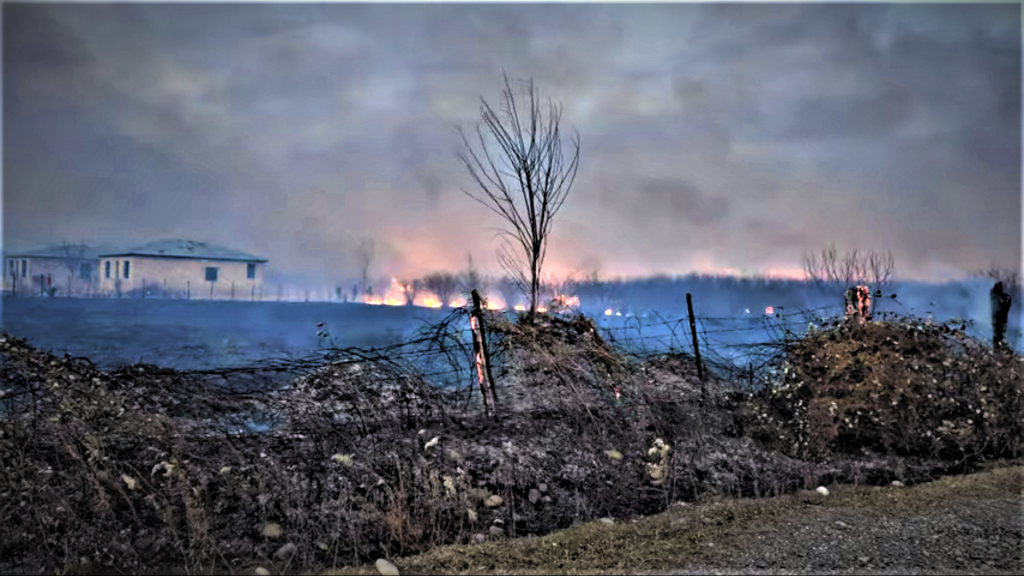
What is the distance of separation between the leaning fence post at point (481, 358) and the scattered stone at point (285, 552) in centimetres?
329

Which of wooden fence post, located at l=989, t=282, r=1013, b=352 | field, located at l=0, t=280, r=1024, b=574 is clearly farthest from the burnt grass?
wooden fence post, located at l=989, t=282, r=1013, b=352

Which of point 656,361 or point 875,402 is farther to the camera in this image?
point 656,361

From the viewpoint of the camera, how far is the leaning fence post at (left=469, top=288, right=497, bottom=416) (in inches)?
298

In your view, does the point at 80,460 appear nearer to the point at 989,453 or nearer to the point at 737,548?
the point at 737,548

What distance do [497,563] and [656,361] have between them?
4.79 m

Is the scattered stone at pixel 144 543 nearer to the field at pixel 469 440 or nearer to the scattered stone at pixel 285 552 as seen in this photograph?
the field at pixel 469 440

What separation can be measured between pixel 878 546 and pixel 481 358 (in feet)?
14.3

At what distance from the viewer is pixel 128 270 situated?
11109mm

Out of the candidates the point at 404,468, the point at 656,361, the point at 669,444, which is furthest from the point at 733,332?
the point at 404,468

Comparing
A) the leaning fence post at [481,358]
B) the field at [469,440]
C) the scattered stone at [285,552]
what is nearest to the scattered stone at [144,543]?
the field at [469,440]

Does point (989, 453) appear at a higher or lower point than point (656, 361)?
lower

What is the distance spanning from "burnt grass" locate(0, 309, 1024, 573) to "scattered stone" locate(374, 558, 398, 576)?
0.20 meters

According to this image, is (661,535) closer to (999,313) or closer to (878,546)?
(878,546)

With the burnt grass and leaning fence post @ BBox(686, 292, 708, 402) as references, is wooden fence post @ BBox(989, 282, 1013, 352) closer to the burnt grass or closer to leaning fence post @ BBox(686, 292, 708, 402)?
the burnt grass
